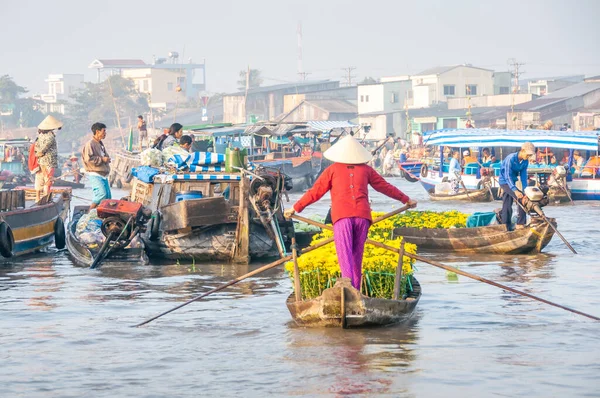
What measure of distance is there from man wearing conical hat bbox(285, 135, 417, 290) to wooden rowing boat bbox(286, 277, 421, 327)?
6.7 inches

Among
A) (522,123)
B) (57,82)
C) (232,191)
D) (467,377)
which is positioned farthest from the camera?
(57,82)

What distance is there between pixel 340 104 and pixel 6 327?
6047cm

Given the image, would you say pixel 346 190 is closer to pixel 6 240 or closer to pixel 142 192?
pixel 6 240

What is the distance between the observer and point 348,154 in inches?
408

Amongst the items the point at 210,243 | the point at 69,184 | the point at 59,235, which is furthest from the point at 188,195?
the point at 69,184

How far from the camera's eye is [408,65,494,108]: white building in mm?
70750

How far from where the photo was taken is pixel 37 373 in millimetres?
9305

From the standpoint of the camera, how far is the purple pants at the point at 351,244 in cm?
1020

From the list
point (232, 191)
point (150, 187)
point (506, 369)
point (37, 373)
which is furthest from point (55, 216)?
point (506, 369)

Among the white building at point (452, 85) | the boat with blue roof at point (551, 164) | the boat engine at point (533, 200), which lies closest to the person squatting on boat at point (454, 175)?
the boat with blue roof at point (551, 164)

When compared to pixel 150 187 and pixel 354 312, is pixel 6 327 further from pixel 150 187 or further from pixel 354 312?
pixel 150 187

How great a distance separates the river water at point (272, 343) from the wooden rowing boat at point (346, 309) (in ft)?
0.40

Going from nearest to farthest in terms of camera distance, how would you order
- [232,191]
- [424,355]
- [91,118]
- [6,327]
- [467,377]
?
[467,377], [424,355], [6,327], [232,191], [91,118]

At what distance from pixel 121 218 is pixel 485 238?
577 centimetres
